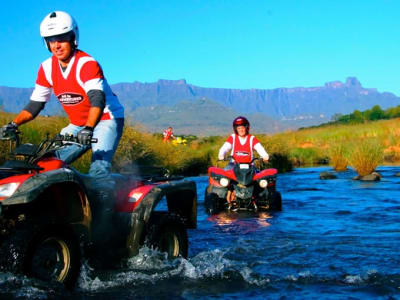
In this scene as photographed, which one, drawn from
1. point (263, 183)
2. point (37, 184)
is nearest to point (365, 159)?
point (263, 183)

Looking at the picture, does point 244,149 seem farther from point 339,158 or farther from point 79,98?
point 339,158

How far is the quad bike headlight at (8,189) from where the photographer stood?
437 cm

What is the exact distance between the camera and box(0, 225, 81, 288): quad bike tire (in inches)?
166

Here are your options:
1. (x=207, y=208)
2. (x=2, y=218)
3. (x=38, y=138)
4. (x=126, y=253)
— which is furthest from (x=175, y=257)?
(x=38, y=138)

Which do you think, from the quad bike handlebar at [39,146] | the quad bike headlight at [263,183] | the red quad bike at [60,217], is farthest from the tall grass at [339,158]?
the quad bike handlebar at [39,146]

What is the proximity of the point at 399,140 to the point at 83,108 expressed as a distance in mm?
35409

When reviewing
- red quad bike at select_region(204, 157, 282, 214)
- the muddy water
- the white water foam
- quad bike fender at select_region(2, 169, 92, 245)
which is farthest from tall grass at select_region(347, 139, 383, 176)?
quad bike fender at select_region(2, 169, 92, 245)

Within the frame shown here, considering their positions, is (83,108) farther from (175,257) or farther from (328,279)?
(328,279)

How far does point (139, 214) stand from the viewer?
5.50 metres

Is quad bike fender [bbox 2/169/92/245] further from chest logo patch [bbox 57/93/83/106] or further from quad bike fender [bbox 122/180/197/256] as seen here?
chest logo patch [bbox 57/93/83/106]

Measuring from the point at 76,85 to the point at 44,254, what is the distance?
162 cm

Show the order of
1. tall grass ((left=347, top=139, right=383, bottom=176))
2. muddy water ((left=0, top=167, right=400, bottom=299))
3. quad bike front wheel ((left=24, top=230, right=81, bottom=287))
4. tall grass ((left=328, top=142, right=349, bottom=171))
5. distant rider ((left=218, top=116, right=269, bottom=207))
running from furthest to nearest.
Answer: tall grass ((left=328, top=142, right=349, bottom=171))
tall grass ((left=347, top=139, right=383, bottom=176))
distant rider ((left=218, top=116, right=269, bottom=207))
muddy water ((left=0, top=167, right=400, bottom=299))
quad bike front wheel ((left=24, top=230, right=81, bottom=287))

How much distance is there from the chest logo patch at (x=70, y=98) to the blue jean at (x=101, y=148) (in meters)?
0.25

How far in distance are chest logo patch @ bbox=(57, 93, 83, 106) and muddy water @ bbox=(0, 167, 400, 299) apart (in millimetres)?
1428
